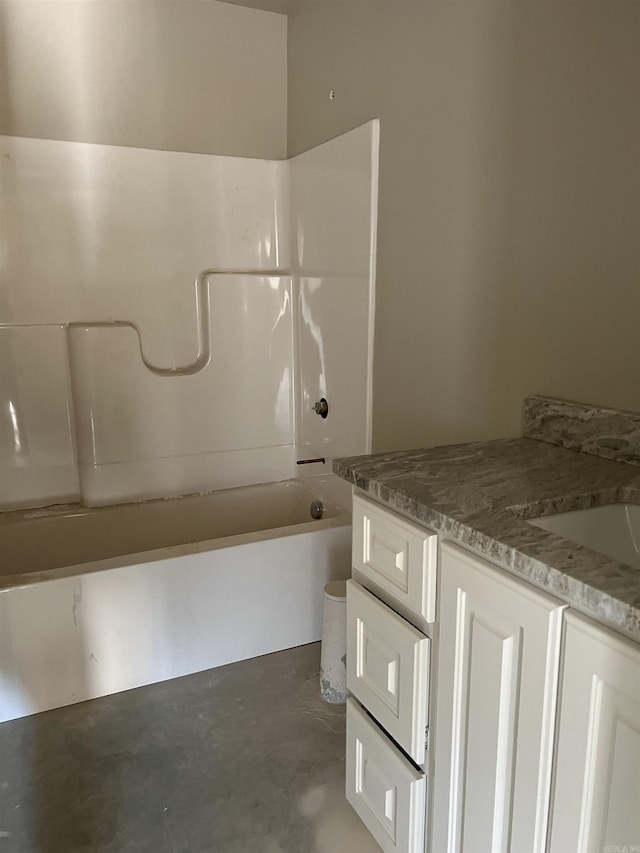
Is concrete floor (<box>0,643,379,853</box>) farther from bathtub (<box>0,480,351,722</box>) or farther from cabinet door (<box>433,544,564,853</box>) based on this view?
cabinet door (<box>433,544,564,853</box>)

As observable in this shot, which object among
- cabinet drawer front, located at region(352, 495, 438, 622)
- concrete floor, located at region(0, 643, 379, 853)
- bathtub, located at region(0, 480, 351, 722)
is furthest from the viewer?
bathtub, located at region(0, 480, 351, 722)

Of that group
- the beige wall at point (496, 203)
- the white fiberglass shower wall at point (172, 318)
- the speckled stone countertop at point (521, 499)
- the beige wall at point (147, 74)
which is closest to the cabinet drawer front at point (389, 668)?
the speckled stone countertop at point (521, 499)

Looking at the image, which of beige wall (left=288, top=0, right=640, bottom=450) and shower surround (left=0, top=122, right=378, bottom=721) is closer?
beige wall (left=288, top=0, right=640, bottom=450)

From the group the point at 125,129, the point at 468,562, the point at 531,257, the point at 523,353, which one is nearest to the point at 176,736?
the point at 468,562

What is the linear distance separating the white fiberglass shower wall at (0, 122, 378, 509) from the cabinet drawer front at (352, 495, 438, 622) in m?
0.98

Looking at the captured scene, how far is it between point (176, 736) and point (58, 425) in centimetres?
128

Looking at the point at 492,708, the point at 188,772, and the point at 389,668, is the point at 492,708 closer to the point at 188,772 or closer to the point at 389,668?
A: the point at 389,668

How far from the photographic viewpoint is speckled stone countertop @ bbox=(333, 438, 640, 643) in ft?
2.57

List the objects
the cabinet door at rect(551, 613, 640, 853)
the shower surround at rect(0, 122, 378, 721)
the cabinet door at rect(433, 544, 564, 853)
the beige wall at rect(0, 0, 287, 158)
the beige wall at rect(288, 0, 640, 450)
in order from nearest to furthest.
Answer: the cabinet door at rect(551, 613, 640, 853), the cabinet door at rect(433, 544, 564, 853), the beige wall at rect(288, 0, 640, 450), the shower surround at rect(0, 122, 378, 721), the beige wall at rect(0, 0, 287, 158)

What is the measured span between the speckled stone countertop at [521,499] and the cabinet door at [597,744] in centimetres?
4

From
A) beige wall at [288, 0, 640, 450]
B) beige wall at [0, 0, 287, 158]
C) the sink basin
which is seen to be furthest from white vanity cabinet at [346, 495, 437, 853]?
beige wall at [0, 0, 287, 158]

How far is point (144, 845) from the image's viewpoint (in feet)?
4.83

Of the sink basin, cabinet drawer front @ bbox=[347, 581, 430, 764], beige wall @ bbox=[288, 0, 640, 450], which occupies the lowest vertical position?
cabinet drawer front @ bbox=[347, 581, 430, 764]

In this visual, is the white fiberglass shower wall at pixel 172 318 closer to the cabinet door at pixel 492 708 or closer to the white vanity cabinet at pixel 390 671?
the white vanity cabinet at pixel 390 671
